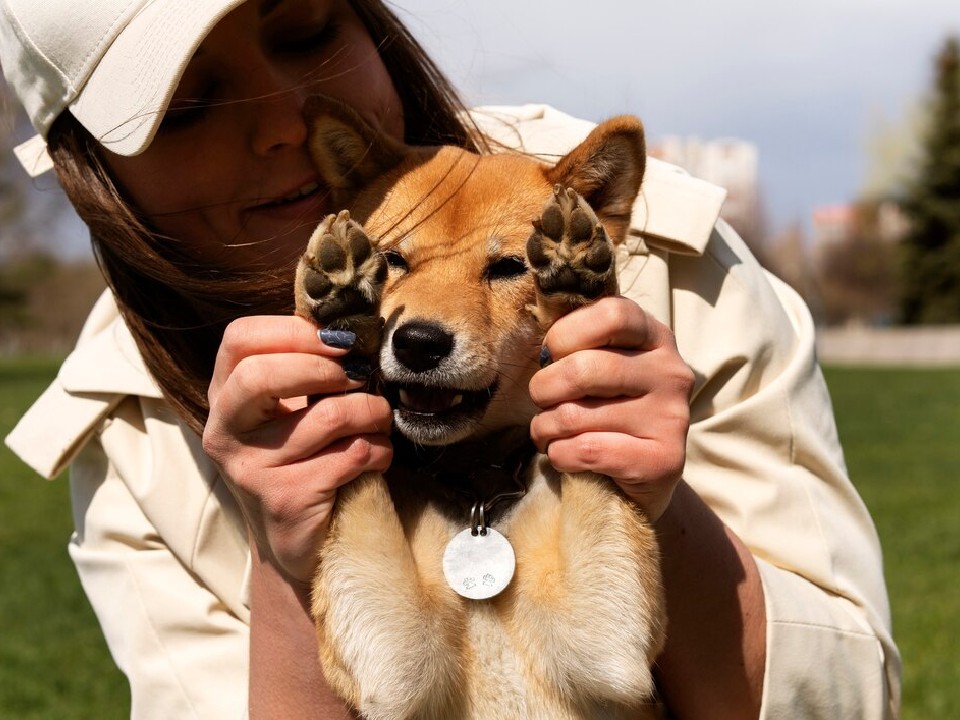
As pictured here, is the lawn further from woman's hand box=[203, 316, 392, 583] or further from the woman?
woman's hand box=[203, 316, 392, 583]

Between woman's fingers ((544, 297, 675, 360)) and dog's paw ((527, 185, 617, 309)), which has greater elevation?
dog's paw ((527, 185, 617, 309))

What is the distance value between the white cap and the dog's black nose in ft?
2.32

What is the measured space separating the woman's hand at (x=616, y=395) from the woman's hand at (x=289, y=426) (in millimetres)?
334

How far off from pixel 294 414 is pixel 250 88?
0.90 metres

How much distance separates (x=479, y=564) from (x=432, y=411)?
0.32m

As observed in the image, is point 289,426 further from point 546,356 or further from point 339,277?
point 546,356

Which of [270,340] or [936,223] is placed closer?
[270,340]

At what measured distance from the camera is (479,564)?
207 centimetres

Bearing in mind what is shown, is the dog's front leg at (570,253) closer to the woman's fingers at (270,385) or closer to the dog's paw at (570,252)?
the dog's paw at (570,252)

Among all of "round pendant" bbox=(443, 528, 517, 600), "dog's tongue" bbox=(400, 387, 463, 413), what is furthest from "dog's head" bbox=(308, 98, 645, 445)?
"round pendant" bbox=(443, 528, 517, 600)

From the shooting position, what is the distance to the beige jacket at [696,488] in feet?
7.72

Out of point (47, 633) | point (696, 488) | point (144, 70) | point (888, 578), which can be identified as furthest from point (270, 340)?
point (888, 578)

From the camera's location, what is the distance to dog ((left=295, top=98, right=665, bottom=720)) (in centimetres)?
192

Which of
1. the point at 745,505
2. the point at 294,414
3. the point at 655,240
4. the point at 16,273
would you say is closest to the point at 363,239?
the point at 294,414
